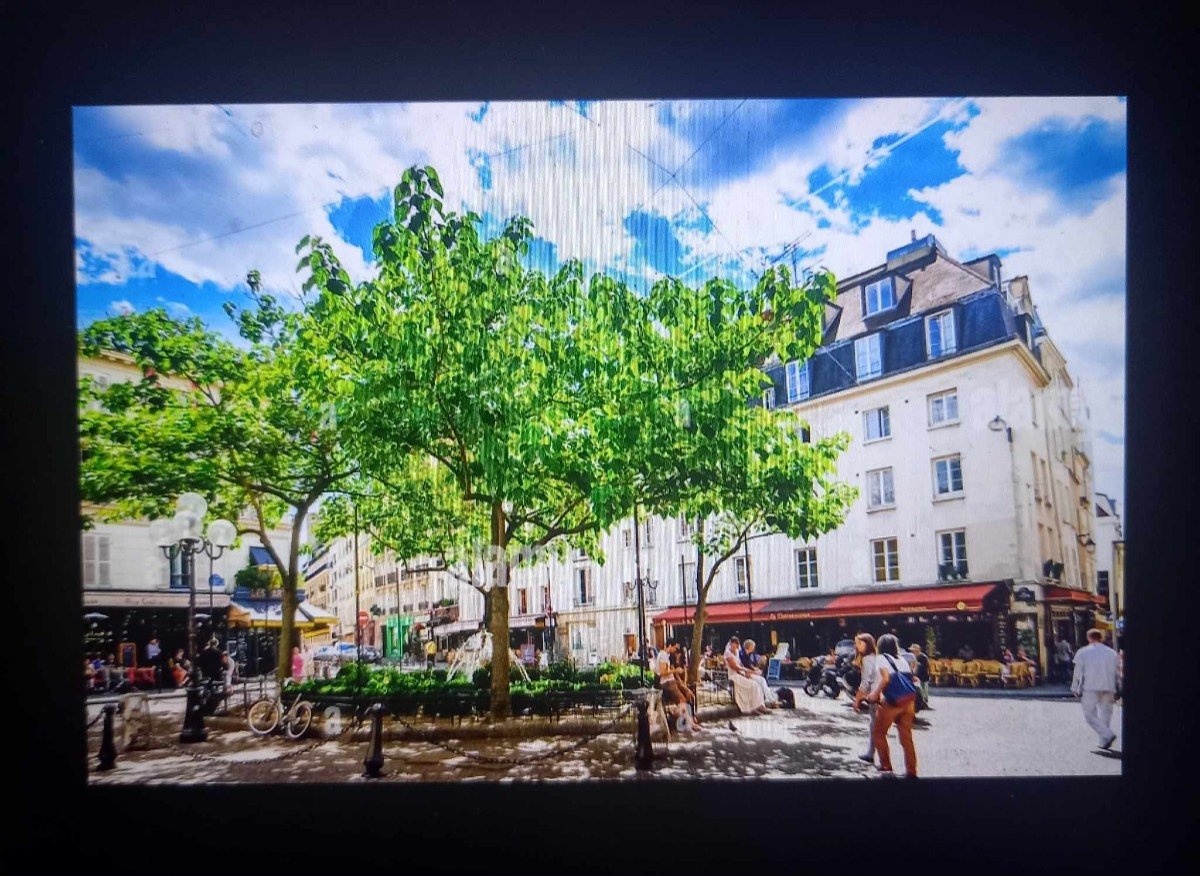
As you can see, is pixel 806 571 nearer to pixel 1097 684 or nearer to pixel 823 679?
pixel 823 679

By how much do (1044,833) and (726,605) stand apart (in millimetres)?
1804

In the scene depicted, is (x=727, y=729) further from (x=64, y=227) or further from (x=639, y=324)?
(x=64, y=227)

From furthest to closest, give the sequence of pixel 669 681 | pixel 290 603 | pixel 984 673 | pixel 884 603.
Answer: pixel 290 603 → pixel 669 681 → pixel 884 603 → pixel 984 673

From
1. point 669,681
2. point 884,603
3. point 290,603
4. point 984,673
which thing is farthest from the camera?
point 290,603

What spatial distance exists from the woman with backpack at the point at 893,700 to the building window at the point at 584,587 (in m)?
1.32

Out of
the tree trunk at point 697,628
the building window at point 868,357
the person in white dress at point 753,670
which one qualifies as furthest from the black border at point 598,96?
the building window at point 868,357

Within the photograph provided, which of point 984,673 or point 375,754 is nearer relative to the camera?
point 984,673

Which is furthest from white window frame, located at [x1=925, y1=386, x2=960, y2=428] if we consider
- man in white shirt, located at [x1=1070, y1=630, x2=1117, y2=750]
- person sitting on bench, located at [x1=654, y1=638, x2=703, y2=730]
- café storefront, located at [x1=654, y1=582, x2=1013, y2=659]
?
person sitting on bench, located at [x1=654, y1=638, x2=703, y2=730]

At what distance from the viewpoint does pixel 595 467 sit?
4.28m

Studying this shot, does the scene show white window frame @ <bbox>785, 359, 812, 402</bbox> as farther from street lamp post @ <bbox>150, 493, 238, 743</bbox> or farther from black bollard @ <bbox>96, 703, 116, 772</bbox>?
black bollard @ <bbox>96, 703, 116, 772</bbox>

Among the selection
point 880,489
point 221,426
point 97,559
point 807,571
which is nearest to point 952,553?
point 880,489

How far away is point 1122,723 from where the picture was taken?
411 cm

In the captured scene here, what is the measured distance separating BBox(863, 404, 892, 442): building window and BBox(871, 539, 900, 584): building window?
1.55 ft

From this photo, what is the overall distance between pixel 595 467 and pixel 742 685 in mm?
1206
